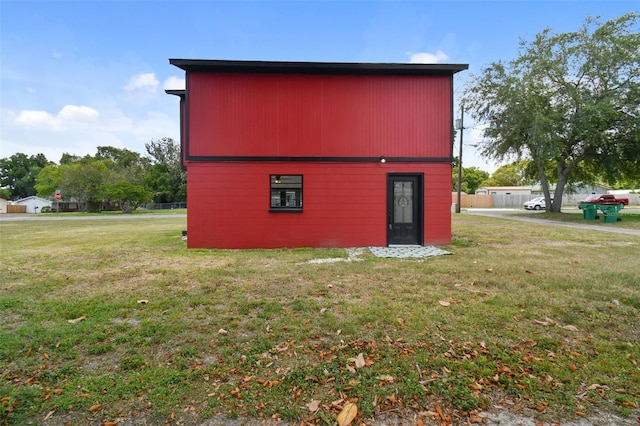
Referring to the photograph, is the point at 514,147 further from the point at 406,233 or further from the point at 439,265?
the point at 439,265

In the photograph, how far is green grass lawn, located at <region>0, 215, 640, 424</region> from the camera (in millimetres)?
2139

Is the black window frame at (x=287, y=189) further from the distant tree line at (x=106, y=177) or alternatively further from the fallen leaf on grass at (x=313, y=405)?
the distant tree line at (x=106, y=177)

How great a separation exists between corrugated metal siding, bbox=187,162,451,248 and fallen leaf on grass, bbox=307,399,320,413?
21.8ft

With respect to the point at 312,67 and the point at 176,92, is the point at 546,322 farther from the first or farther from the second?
the point at 176,92

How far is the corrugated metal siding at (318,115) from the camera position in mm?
8602

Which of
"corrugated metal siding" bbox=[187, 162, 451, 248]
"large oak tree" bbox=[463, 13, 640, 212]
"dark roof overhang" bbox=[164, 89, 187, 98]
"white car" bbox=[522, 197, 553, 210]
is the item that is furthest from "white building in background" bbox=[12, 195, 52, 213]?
"white car" bbox=[522, 197, 553, 210]

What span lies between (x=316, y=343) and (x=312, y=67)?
25.1 feet

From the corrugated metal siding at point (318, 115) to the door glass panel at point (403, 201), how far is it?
2.99 ft

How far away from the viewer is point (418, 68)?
27.8ft

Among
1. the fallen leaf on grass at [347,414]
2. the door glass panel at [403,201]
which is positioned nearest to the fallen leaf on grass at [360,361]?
the fallen leaf on grass at [347,414]

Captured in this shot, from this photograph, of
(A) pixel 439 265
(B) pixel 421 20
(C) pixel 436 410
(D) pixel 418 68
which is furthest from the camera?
(B) pixel 421 20

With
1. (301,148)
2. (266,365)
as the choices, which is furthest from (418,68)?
(266,365)

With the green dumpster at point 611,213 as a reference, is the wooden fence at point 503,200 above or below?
above

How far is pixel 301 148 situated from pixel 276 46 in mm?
9210
